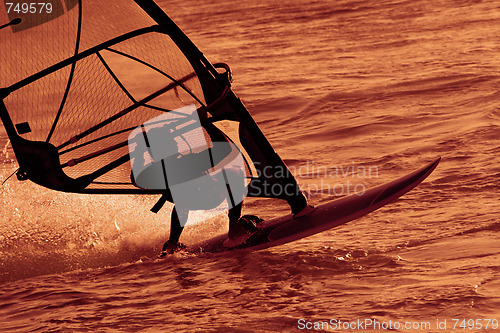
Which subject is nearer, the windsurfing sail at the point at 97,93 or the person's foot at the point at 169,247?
the windsurfing sail at the point at 97,93

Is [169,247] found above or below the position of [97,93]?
below

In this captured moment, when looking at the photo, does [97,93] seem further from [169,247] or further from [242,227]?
[242,227]

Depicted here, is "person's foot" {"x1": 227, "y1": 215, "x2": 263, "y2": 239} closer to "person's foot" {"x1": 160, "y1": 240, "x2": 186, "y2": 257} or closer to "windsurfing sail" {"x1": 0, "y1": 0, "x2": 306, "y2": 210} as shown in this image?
"windsurfing sail" {"x1": 0, "y1": 0, "x2": 306, "y2": 210}

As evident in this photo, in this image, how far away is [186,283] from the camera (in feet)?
15.1

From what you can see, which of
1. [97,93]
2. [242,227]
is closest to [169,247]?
[242,227]

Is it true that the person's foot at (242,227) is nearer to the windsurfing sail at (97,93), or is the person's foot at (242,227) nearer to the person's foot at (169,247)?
the windsurfing sail at (97,93)

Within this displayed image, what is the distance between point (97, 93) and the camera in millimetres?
5023

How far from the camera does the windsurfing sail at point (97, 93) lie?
14.7ft

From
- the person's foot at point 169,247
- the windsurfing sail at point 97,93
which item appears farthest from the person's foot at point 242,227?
the person's foot at point 169,247

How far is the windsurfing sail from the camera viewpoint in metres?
4.48

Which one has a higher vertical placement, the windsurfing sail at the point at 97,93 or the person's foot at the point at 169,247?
the windsurfing sail at the point at 97,93

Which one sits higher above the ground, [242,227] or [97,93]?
[97,93]

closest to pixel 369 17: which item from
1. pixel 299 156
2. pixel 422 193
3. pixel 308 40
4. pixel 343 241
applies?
pixel 308 40

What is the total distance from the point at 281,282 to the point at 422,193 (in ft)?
5.78
